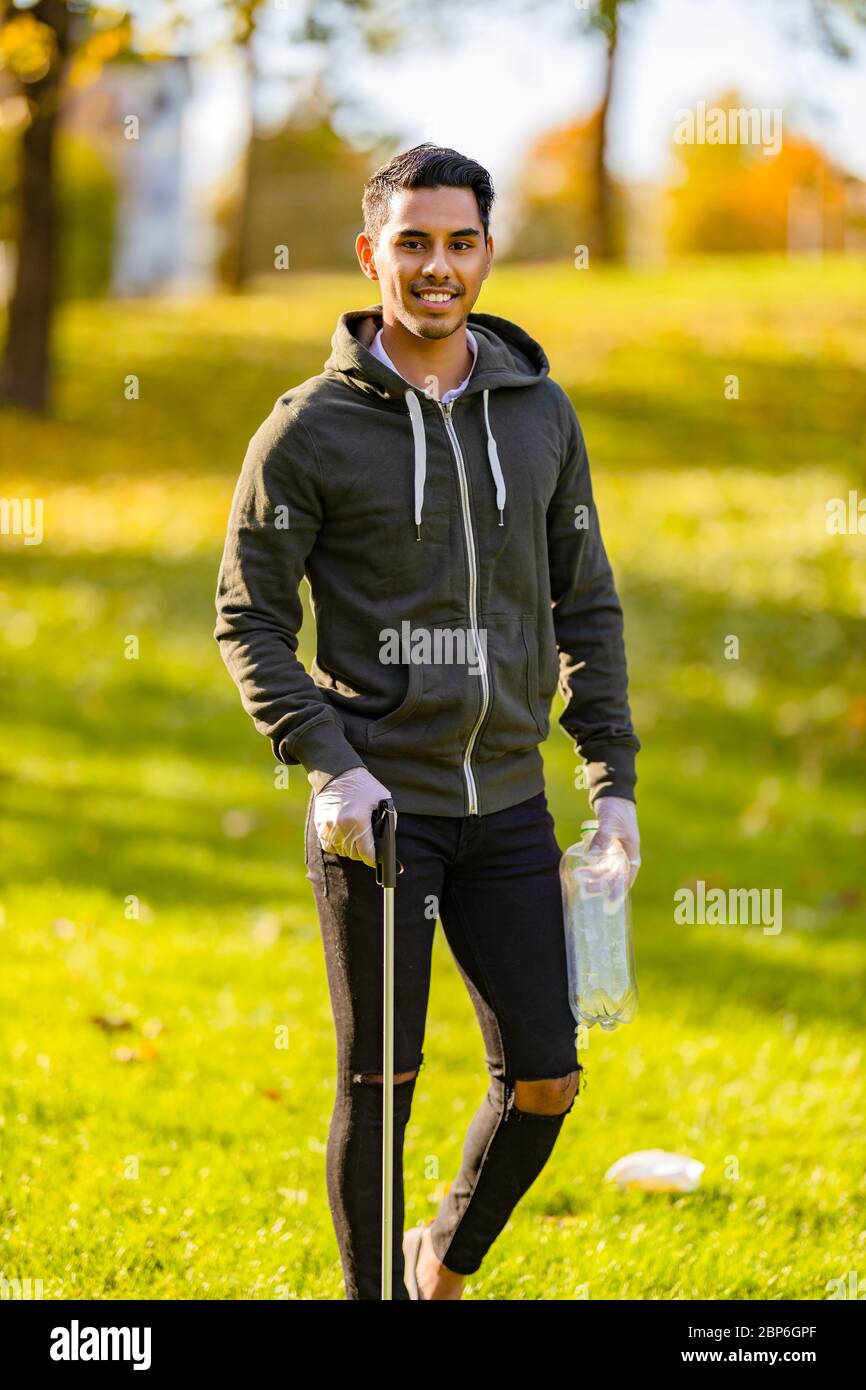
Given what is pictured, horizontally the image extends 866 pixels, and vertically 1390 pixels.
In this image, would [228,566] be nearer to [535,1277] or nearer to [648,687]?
[535,1277]

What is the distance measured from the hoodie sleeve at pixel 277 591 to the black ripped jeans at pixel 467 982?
9.7 inches

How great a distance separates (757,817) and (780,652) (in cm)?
270

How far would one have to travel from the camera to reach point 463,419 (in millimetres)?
3244

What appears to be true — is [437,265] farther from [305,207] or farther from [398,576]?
[305,207]

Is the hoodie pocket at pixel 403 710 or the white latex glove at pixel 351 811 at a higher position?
the hoodie pocket at pixel 403 710

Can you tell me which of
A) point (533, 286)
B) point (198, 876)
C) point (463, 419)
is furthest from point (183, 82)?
point (463, 419)

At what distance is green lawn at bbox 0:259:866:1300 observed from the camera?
423 cm

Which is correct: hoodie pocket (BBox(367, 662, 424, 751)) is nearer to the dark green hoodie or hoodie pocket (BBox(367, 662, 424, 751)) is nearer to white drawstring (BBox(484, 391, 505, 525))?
the dark green hoodie

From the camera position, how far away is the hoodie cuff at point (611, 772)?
350 centimetres

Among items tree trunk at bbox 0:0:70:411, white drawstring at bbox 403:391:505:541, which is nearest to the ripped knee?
white drawstring at bbox 403:391:505:541

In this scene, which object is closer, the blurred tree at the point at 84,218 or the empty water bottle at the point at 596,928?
the empty water bottle at the point at 596,928

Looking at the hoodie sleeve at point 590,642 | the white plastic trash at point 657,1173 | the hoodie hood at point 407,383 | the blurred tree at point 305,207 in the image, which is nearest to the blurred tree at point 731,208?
the blurred tree at point 305,207

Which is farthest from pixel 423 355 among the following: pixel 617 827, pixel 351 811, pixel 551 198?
pixel 551 198

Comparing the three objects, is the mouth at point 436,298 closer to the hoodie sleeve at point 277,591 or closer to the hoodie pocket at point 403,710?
the hoodie sleeve at point 277,591
